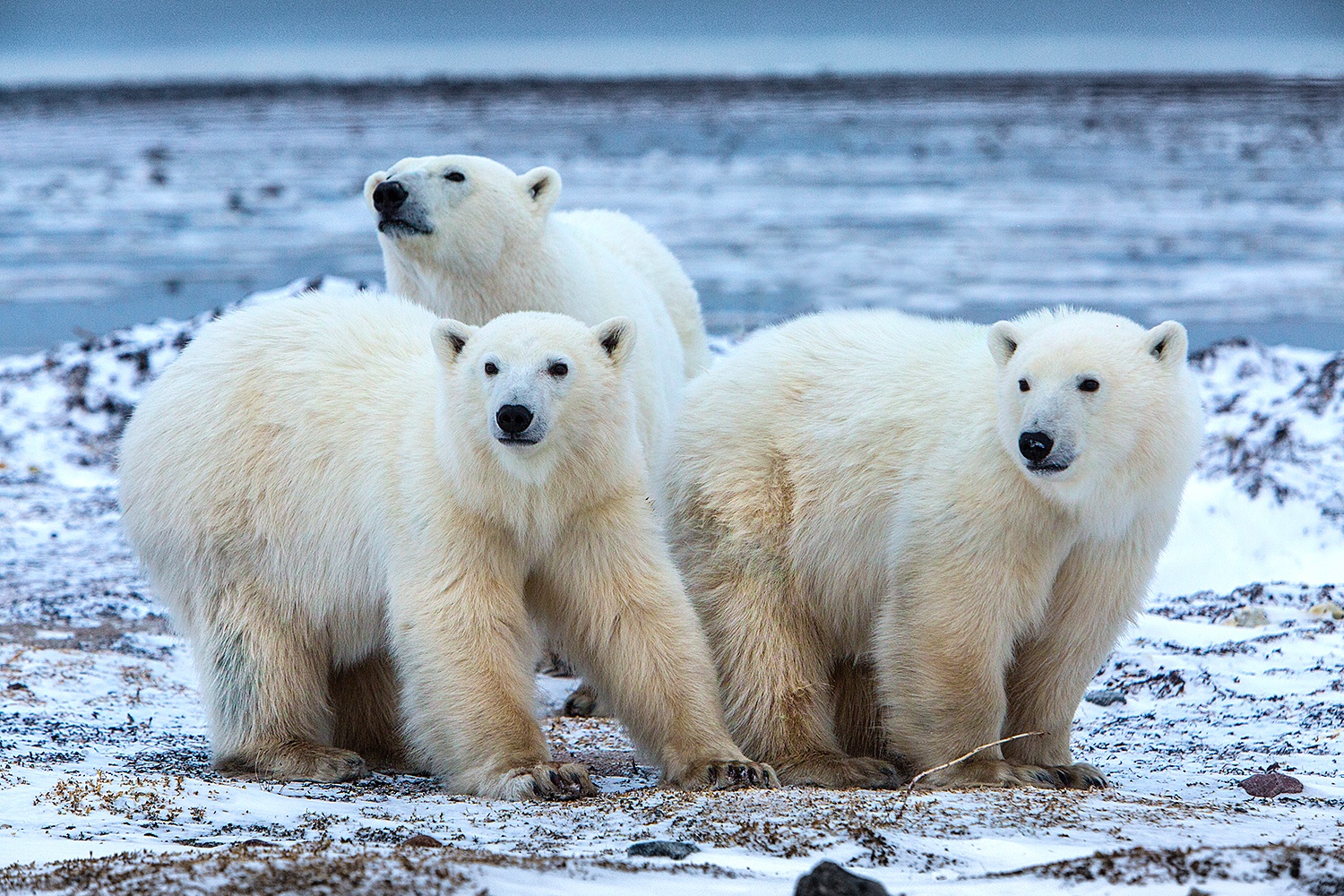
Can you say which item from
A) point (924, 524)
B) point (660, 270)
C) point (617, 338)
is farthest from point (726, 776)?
point (660, 270)

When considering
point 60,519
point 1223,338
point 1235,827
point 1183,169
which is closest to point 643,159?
point 1183,169

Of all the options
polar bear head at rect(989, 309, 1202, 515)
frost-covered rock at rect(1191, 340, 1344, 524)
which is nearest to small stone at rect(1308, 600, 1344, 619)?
frost-covered rock at rect(1191, 340, 1344, 524)

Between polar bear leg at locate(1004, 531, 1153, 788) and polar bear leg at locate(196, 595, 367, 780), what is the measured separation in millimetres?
1981

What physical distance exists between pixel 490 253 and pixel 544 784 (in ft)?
8.87

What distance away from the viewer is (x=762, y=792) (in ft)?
12.4

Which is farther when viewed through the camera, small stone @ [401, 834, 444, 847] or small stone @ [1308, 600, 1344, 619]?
small stone @ [1308, 600, 1344, 619]

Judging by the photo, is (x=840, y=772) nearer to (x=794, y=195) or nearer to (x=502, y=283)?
(x=502, y=283)

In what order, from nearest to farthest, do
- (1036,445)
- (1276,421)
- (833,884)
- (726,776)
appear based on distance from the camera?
1. (833,884)
2. (1036,445)
3. (726,776)
4. (1276,421)

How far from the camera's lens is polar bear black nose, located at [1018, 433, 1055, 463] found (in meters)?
3.71

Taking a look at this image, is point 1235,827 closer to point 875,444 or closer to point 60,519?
point 875,444

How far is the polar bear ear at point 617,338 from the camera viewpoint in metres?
4.16

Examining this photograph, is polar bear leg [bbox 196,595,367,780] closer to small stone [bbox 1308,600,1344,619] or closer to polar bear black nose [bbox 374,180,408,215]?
polar bear black nose [bbox 374,180,408,215]

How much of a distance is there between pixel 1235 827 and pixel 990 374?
1.47 meters

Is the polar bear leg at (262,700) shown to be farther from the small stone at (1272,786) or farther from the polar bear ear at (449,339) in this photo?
the small stone at (1272,786)
